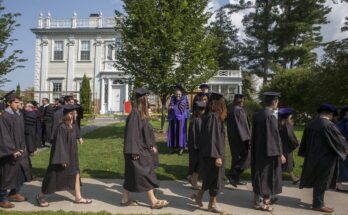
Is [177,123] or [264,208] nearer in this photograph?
[264,208]

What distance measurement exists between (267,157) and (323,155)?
98 centimetres

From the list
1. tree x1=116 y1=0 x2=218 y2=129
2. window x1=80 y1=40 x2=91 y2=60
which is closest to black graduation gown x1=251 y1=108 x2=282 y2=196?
tree x1=116 y1=0 x2=218 y2=129

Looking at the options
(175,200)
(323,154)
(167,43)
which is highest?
(167,43)

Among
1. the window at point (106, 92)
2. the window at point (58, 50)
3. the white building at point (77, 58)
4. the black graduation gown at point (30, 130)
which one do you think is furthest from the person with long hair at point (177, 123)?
the window at point (58, 50)

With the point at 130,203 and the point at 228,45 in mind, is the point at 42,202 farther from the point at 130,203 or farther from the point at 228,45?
the point at 228,45

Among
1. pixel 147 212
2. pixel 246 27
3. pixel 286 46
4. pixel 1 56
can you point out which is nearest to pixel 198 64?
pixel 1 56

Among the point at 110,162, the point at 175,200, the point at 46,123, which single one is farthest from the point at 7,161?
the point at 46,123

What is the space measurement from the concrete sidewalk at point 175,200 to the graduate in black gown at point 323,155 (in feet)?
1.39

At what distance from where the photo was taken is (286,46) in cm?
4147

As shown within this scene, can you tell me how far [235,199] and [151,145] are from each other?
6.51ft

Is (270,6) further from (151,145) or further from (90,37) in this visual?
(151,145)

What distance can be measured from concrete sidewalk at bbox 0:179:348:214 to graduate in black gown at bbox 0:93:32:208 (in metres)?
0.32

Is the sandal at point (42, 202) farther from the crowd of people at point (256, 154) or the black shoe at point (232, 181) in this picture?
the black shoe at point (232, 181)

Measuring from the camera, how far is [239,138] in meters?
9.24
